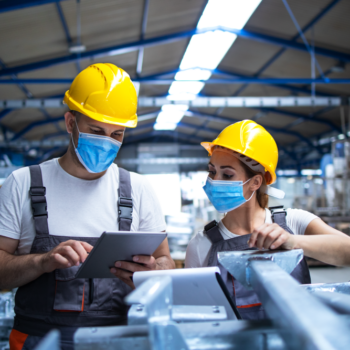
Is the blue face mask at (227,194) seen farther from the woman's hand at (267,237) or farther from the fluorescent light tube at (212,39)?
the fluorescent light tube at (212,39)

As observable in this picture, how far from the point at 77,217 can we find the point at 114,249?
0.44m

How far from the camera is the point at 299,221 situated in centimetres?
183

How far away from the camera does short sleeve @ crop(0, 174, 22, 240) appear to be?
1.49 metres

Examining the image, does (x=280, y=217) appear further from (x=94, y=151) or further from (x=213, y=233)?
(x=94, y=151)

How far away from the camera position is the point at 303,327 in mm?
458

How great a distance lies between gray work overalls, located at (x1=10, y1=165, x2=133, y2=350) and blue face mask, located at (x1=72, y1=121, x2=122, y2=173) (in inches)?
9.1

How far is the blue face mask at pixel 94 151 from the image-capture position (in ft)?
5.32

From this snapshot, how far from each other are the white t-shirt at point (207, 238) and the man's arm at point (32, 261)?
706 millimetres

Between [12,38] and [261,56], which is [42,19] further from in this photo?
[261,56]

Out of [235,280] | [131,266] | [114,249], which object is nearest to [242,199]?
[235,280]

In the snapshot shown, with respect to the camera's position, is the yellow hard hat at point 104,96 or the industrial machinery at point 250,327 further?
the yellow hard hat at point 104,96

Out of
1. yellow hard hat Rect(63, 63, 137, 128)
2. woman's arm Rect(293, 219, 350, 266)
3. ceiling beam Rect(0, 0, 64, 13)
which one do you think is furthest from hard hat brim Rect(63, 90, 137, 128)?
ceiling beam Rect(0, 0, 64, 13)

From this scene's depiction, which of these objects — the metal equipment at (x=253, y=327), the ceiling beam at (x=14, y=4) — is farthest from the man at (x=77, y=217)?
the ceiling beam at (x=14, y=4)

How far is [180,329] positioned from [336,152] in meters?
8.47
